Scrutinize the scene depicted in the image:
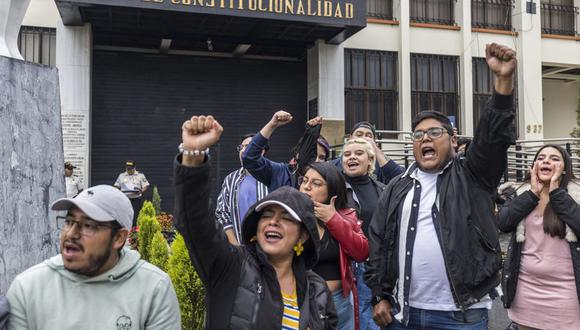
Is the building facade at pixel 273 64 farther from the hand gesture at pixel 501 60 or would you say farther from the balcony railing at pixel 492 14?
the hand gesture at pixel 501 60

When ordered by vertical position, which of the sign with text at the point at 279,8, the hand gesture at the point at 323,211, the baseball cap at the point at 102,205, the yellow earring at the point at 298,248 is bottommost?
the yellow earring at the point at 298,248

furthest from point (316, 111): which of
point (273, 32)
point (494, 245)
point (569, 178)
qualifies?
point (494, 245)

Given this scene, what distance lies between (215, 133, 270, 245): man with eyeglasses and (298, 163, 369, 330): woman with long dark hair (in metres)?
1.63

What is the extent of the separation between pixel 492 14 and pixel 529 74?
2.21m

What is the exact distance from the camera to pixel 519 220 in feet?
12.9

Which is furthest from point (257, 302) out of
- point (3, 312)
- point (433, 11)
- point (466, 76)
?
point (433, 11)

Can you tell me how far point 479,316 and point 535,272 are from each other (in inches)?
45.0

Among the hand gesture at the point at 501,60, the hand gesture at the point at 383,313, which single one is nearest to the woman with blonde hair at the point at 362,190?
the hand gesture at the point at 383,313

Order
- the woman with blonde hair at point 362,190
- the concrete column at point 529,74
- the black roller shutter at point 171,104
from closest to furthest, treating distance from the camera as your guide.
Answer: the woman with blonde hair at point 362,190 < the black roller shutter at point 171,104 < the concrete column at point 529,74

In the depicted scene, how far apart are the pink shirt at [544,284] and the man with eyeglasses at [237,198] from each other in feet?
7.64

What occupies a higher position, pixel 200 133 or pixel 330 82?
pixel 330 82

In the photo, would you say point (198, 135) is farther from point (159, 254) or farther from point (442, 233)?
point (159, 254)

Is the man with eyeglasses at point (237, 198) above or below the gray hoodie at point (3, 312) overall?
above

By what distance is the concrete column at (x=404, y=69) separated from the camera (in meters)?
15.2
